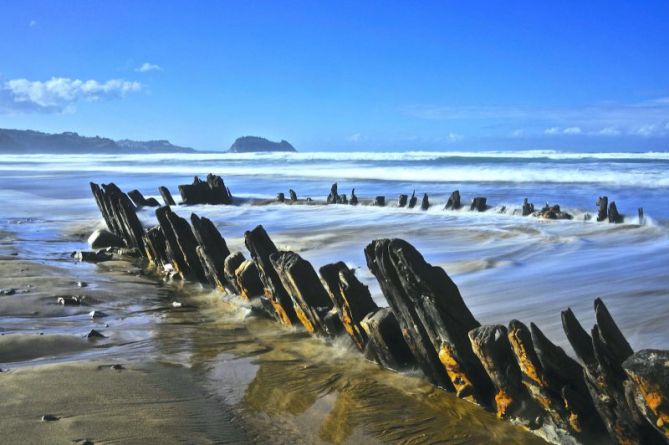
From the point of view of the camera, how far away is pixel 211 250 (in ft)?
25.8

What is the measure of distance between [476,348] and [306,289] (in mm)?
2138

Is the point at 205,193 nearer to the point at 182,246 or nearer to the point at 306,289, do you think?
the point at 182,246

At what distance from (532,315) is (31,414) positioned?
13.3 feet

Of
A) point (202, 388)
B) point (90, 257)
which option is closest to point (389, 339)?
point (202, 388)

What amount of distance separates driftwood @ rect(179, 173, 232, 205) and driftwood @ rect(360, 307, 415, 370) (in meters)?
15.1

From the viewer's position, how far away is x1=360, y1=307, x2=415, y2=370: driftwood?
4.71 metres

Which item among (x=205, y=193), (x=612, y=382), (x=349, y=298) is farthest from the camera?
(x=205, y=193)

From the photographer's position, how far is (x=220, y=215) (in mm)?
15719

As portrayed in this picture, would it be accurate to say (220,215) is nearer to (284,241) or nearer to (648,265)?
(284,241)

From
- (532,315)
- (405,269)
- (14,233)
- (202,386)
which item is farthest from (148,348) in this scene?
(14,233)

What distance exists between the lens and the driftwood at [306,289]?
218 inches

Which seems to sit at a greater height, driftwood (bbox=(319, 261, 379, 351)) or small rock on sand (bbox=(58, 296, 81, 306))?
driftwood (bbox=(319, 261, 379, 351))

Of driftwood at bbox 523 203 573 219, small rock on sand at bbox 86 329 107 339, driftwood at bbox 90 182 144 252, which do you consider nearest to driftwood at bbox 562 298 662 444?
small rock on sand at bbox 86 329 107 339

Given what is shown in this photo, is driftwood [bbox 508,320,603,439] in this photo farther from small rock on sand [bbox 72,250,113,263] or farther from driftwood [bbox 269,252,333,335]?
small rock on sand [bbox 72,250,113,263]
